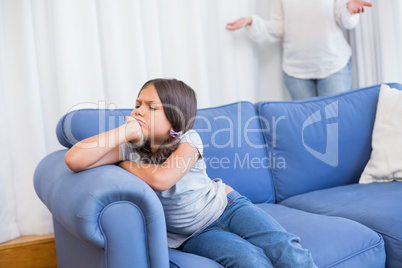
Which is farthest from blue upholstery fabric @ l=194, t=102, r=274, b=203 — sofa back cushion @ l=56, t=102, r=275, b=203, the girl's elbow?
the girl's elbow

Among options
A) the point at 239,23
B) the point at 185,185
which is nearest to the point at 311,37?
the point at 239,23

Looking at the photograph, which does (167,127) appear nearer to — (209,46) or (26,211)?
(26,211)

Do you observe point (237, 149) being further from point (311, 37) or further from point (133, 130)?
point (311, 37)

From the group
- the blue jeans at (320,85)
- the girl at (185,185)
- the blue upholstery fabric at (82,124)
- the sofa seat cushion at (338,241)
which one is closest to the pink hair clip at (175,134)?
the girl at (185,185)

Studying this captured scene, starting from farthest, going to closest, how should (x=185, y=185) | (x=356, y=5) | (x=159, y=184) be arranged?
(x=356, y=5)
(x=185, y=185)
(x=159, y=184)

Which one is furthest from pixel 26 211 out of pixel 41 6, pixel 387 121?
pixel 387 121

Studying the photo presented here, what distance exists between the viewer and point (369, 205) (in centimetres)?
163

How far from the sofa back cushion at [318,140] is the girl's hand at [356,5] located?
0.66 meters

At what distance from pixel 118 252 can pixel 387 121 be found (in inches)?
56.6

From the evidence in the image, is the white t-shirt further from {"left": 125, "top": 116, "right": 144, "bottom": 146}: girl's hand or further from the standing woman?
the standing woman

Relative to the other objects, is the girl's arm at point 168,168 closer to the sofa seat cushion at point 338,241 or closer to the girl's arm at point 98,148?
the girl's arm at point 98,148

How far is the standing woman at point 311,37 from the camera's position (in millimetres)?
2676

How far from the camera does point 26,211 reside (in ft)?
7.06

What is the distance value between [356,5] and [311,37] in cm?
31
